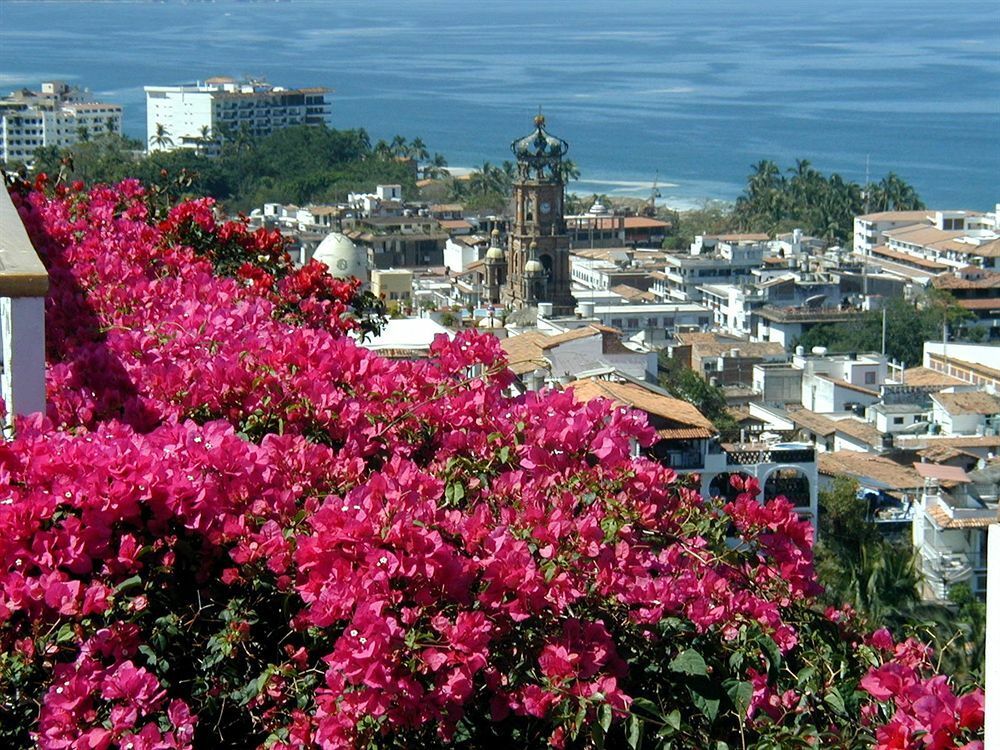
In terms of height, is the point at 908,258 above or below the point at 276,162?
below

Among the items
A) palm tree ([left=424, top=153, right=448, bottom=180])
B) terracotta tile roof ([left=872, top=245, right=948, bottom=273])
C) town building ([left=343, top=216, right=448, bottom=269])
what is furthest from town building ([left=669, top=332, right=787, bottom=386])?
palm tree ([left=424, top=153, right=448, bottom=180])

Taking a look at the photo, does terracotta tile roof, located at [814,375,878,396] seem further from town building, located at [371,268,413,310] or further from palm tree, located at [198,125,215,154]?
palm tree, located at [198,125,215,154]

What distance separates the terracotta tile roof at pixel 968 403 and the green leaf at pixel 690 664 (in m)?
28.2

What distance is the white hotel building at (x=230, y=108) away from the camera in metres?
87.0

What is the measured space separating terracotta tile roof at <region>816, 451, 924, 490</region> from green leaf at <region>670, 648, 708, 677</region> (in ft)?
70.5

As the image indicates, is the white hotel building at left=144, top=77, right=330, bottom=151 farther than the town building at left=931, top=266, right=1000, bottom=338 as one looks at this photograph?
Yes

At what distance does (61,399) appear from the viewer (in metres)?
4.48

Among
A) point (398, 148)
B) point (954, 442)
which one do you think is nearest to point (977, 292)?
point (954, 442)

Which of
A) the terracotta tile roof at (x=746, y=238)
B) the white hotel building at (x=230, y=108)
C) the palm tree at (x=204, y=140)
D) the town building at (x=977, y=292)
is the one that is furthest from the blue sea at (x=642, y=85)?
the town building at (x=977, y=292)

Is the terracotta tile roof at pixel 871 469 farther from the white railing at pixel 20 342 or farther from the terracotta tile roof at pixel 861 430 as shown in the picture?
the white railing at pixel 20 342

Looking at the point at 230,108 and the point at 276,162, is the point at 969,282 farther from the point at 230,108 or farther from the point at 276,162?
the point at 230,108

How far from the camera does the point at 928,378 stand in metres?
36.1

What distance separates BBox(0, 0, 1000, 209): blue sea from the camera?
303 ft

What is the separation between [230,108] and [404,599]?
8532 cm
